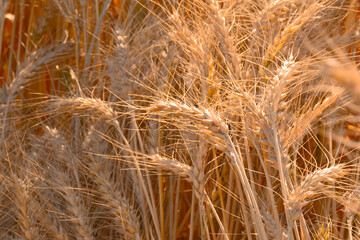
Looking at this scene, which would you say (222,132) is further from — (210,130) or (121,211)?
(121,211)

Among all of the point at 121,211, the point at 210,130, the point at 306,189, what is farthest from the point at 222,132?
the point at 121,211

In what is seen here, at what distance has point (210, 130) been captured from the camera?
914 mm

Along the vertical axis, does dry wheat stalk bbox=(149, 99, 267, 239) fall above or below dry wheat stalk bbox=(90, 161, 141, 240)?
above

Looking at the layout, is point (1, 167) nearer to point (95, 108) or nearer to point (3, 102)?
point (3, 102)

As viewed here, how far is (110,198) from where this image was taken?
4.30ft

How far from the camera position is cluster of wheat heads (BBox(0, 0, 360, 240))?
0.94 m

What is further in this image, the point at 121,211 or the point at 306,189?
the point at 121,211

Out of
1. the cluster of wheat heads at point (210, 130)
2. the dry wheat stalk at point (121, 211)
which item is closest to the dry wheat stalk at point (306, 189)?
the cluster of wheat heads at point (210, 130)

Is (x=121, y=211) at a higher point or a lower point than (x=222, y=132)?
lower

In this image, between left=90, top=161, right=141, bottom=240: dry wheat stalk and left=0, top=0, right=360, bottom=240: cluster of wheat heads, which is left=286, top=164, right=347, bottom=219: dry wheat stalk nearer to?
left=0, top=0, right=360, bottom=240: cluster of wheat heads

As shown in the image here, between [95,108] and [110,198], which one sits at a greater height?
[95,108]

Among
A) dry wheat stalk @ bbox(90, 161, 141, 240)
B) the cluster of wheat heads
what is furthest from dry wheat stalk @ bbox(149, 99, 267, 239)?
dry wheat stalk @ bbox(90, 161, 141, 240)

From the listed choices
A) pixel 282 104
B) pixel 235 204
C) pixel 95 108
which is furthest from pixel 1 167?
pixel 282 104

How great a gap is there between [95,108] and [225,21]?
1.61ft
